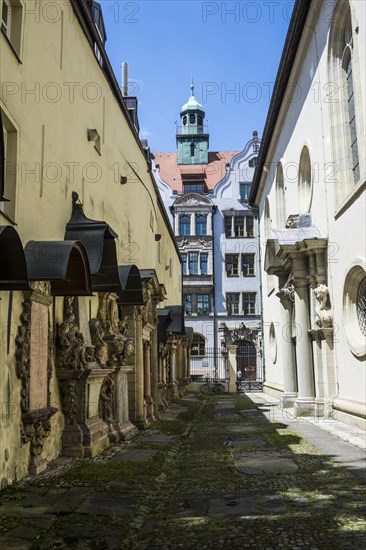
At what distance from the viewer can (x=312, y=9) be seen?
16359 millimetres

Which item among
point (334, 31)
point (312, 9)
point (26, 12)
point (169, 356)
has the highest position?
point (312, 9)

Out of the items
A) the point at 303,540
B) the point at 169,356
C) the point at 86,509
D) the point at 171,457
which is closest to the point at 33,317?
the point at 86,509

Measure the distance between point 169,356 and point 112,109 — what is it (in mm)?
14029

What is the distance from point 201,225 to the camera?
49906 mm

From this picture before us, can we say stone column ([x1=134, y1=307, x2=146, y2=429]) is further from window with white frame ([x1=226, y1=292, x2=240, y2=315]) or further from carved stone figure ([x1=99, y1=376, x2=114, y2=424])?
window with white frame ([x1=226, y1=292, x2=240, y2=315])

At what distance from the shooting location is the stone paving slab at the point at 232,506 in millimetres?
6250

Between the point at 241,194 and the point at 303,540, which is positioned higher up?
the point at 241,194

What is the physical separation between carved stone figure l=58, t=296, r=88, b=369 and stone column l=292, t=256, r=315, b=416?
Answer: 30.5 ft

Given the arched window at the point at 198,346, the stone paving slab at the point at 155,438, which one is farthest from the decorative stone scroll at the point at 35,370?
the arched window at the point at 198,346

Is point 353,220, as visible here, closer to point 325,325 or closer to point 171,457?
point 325,325

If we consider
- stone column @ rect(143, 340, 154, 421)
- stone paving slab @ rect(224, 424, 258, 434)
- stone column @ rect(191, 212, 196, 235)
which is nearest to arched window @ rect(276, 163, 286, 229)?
stone column @ rect(143, 340, 154, 421)

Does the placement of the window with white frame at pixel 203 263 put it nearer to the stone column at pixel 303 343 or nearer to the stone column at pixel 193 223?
the stone column at pixel 193 223

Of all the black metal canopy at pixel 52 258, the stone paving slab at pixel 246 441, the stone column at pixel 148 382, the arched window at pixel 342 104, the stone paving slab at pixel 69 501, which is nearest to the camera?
the stone paving slab at pixel 69 501

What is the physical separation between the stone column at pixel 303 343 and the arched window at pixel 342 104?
3.14m
